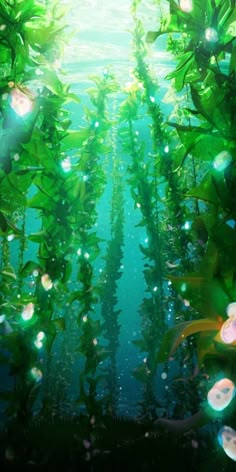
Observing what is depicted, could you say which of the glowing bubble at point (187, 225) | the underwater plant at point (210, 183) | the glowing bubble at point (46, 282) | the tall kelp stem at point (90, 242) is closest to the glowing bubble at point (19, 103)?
the underwater plant at point (210, 183)

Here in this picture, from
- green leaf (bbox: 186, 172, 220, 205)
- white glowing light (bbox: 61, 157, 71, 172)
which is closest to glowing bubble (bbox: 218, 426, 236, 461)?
green leaf (bbox: 186, 172, 220, 205)

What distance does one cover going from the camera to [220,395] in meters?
1.33

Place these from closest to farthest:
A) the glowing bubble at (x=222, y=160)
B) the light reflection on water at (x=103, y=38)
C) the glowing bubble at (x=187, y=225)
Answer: the glowing bubble at (x=222, y=160), the glowing bubble at (x=187, y=225), the light reflection on water at (x=103, y=38)

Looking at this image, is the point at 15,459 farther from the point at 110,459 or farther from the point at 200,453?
A: the point at 200,453

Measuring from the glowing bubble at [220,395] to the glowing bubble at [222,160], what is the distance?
97cm

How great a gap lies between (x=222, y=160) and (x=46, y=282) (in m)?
1.84

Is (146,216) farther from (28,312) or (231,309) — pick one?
(231,309)

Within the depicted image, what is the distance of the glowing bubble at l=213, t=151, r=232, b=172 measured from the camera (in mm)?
1765

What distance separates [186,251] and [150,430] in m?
2.81

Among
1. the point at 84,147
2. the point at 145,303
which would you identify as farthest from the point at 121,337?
the point at 84,147

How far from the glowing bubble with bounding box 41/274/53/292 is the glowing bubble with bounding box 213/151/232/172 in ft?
5.89

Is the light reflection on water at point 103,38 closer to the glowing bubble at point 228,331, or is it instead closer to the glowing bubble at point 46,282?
the glowing bubble at point 46,282

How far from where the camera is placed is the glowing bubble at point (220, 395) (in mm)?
1322

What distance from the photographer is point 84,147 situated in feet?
14.7
